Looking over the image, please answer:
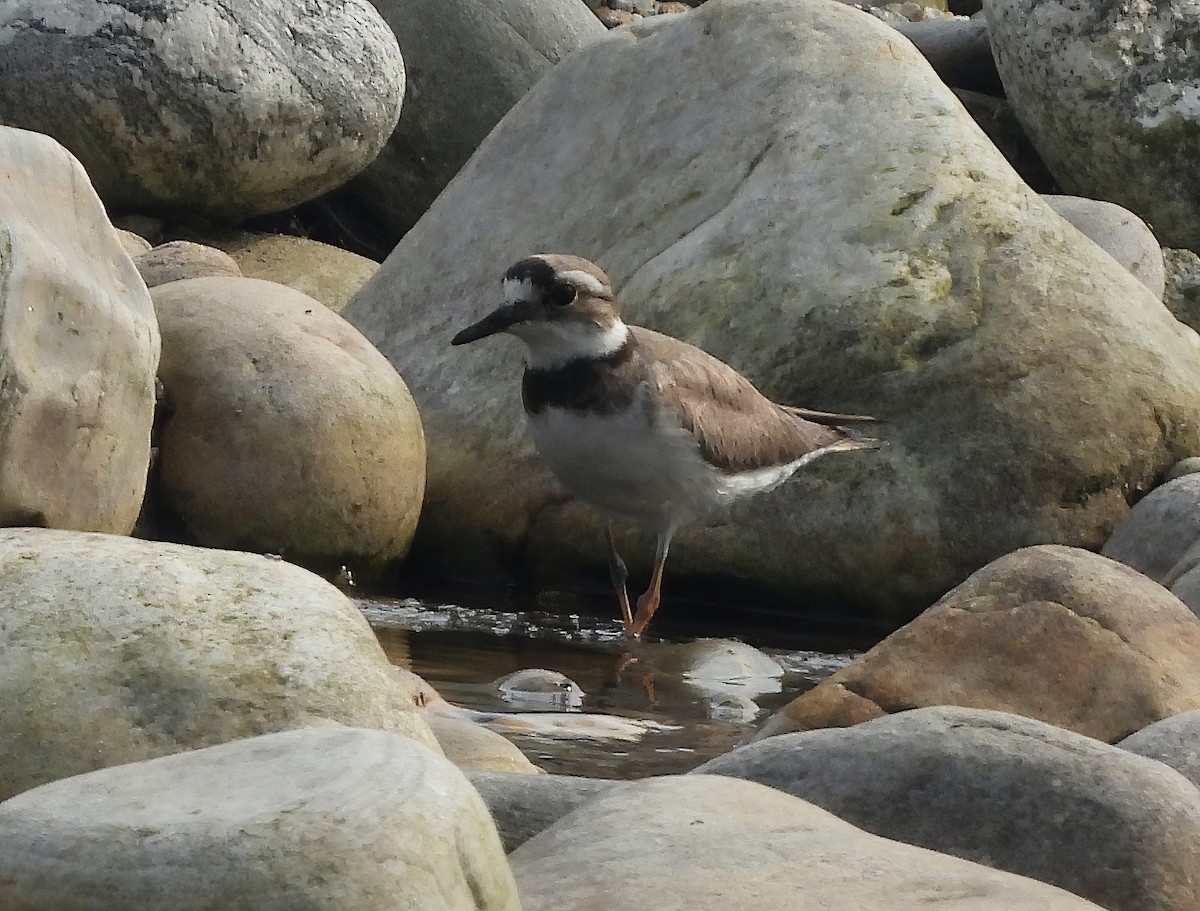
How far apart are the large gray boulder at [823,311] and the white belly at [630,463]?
695mm

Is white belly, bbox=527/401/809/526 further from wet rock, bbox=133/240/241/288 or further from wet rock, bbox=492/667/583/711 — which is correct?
wet rock, bbox=133/240/241/288

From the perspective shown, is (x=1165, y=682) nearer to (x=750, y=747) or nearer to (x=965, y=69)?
(x=750, y=747)

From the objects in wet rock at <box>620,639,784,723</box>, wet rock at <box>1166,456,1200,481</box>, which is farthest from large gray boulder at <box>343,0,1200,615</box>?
wet rock at <box>620,639,784,723</box>

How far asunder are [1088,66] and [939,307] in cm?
684

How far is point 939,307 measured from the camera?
25.3 feet

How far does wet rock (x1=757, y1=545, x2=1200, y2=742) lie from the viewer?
4754 millimetres

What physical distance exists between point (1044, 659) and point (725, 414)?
258 centimetres

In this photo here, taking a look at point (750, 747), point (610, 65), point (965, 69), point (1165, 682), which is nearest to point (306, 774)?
point (750, 747)

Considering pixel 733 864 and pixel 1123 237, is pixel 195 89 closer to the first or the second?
pixel 1123 237

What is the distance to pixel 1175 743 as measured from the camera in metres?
3.98

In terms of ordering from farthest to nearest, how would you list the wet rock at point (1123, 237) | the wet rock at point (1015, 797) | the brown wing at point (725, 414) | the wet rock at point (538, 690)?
1. the wet rock at point (1123, 237)
2. the brown wing at point (725, 414)
3. the wet rock at point (538, 690)
4. the wet rock at point (1015, 797)

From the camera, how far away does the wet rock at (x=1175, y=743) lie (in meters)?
3.89

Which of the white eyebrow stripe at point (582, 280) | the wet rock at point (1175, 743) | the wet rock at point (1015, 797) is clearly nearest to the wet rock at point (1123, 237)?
the white eyebrow stripe at point (582, 280)

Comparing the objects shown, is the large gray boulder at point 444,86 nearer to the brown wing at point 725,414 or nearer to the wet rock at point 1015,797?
the brown wing at point 725,414
